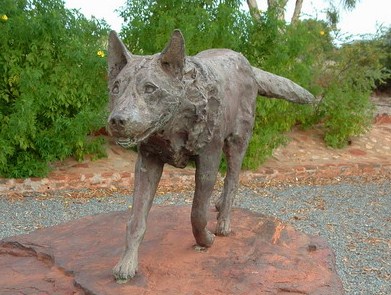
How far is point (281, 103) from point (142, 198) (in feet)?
19.1

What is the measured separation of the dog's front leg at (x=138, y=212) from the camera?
2857mm

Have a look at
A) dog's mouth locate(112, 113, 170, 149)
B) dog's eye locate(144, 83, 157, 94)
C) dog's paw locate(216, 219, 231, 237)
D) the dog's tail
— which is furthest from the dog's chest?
the dog's tail

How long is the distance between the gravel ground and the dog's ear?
3113 mm

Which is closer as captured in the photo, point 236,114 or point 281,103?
point 236,114

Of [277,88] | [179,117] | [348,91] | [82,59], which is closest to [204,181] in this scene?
[179,117]

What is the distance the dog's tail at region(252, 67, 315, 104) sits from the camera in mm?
3799

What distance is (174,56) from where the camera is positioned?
2590mm

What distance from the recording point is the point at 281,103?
8.46 metres

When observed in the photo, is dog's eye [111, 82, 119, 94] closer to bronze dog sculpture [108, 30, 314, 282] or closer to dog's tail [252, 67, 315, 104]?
bronze dog sculpture [108, 30, 314, 282]

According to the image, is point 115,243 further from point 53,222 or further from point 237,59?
point 53,222

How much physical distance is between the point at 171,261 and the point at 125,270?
0.40 metres

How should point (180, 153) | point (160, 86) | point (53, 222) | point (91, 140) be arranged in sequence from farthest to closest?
1. point (91, 140)
2. point (53, 222)
3. point (180, 153)
4. point (160, 86)

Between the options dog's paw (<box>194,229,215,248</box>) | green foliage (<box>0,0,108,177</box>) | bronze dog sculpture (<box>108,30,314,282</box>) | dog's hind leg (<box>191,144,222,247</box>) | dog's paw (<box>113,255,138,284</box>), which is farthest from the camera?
green foliage (<box>0,0,108,177</box>)

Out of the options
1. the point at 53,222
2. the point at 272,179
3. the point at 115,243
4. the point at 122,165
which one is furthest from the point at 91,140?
the point at 115,243
